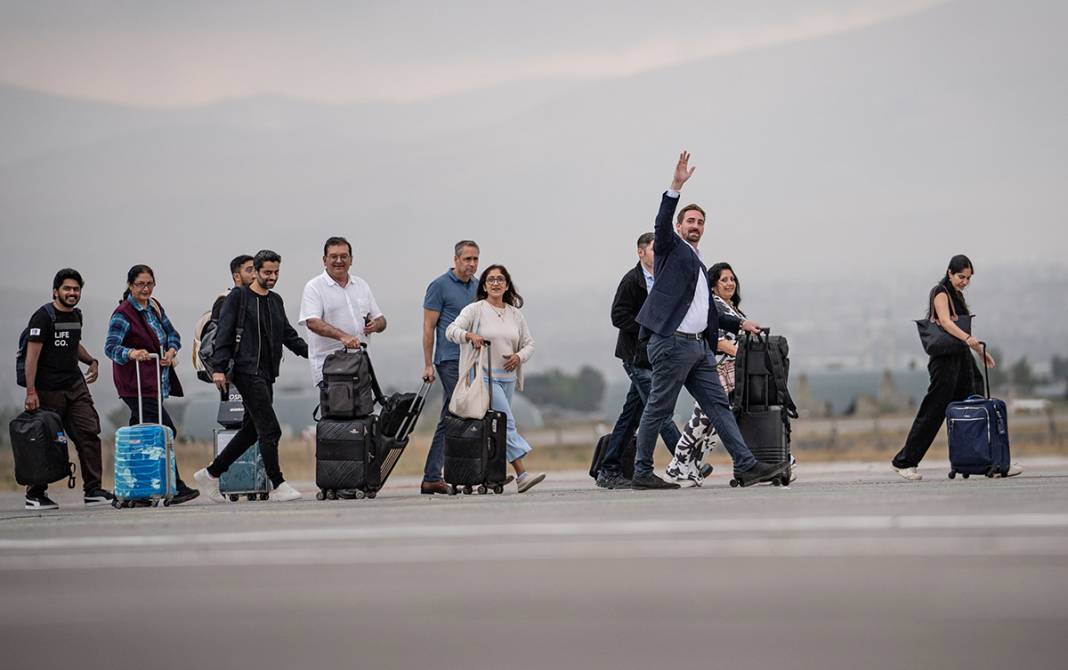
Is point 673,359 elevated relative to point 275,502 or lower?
elevated

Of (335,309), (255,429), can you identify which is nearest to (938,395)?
(335,309)

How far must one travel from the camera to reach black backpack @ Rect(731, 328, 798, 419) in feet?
39.7

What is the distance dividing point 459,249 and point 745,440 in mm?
2700

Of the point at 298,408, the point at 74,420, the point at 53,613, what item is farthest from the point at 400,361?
the point at 53,613

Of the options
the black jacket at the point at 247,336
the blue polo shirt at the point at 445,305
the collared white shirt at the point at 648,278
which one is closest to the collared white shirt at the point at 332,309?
the black jacket at the point at 247,336

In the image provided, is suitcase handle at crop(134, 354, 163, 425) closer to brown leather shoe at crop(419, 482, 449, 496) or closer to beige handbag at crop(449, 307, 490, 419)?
brown leather shoe at crop(419, 482, 449, 496)

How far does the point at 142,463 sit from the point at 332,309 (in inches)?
72.0

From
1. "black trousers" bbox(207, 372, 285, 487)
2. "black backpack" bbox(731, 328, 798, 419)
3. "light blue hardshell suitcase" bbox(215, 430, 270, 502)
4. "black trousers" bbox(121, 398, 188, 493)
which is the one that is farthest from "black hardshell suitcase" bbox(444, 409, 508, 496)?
"black trousers" bbox(121, 398, 188, 493)

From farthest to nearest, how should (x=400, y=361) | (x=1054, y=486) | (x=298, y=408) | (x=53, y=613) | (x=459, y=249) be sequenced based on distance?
1. (x=400, y=361)
2. (x=298, y=408)
3. (x=459, y=249)
4. (x=1054, y=486)
5. (x=53, y=613)

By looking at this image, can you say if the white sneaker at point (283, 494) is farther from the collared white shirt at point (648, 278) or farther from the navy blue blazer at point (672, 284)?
the collared white shirt at point (648, 278)

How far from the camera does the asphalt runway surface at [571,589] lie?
4.73 meters

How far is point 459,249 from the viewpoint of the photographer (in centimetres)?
1279

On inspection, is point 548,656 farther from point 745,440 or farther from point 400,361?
point 400,361

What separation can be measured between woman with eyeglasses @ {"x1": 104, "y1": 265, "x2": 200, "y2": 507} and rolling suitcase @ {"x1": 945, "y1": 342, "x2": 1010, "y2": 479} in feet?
19.6
